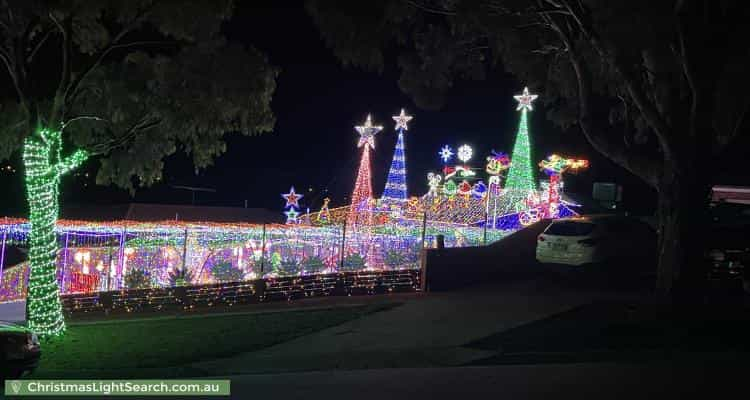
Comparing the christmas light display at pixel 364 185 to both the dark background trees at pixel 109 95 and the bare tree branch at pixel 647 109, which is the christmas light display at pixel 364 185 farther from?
the bare tree branch at pixel 647 109

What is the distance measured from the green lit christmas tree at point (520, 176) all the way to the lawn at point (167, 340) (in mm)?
9610

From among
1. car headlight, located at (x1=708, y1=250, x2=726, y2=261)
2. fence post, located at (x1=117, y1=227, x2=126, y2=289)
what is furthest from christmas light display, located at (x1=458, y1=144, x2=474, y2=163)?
fence post, located at (x1=117, y1=227, x2=126, y2=289)

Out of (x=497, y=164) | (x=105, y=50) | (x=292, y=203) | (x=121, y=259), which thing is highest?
(x=105, y=50)

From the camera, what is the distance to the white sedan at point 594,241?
1758 cm

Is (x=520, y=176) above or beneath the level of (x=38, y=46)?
beneath

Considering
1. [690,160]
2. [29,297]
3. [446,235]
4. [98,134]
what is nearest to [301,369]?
[29,297]

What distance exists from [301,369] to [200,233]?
10324mm

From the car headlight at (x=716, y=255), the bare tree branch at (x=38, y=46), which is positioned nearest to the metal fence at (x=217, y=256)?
the bare tree branch at (x=38, y=46)

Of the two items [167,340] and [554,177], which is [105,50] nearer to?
[167,340]

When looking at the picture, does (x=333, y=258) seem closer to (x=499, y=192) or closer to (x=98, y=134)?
(x=98, y=134)

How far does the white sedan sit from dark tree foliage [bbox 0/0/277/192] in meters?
7.33

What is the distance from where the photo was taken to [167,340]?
13.3m

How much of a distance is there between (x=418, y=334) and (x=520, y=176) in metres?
13.9

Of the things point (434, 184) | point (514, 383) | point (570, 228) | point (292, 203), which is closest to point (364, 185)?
point (434, 184)
